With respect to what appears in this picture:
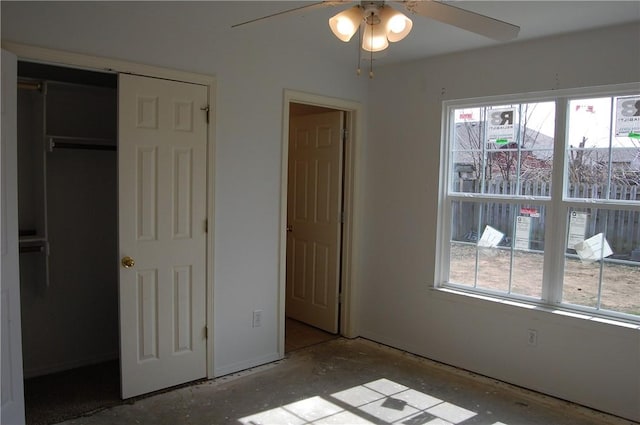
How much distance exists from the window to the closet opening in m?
2.59

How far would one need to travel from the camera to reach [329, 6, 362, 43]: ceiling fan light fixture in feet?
5.86

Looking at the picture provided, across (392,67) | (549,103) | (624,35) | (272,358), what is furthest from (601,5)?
(272,358)

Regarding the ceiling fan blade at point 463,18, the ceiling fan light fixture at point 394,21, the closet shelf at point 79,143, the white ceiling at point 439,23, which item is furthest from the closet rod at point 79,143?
the ceiling fan blade at point 463,18

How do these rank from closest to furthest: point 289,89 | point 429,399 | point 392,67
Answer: point 429,399, point 289,89, point 392,67

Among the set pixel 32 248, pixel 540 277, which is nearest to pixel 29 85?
pixel 32 248

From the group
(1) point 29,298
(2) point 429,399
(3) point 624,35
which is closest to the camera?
(3) point 624,35

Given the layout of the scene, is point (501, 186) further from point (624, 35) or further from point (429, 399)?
point (429, 399)

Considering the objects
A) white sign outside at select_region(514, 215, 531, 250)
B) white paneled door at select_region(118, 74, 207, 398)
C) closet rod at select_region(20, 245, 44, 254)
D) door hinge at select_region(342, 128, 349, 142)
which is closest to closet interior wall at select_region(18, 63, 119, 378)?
closet rod at select_region(20, 245, 44, 254)

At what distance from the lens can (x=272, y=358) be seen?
3.65 metres

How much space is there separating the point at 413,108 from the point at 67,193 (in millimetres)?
2711

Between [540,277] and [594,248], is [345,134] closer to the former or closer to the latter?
[540,277]

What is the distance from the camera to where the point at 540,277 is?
326cm

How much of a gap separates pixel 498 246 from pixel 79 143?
3.07 meters

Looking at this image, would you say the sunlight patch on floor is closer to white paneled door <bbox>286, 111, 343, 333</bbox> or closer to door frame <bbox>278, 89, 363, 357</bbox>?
door frame <bbox>278, 89, 363, 357</bbox>
